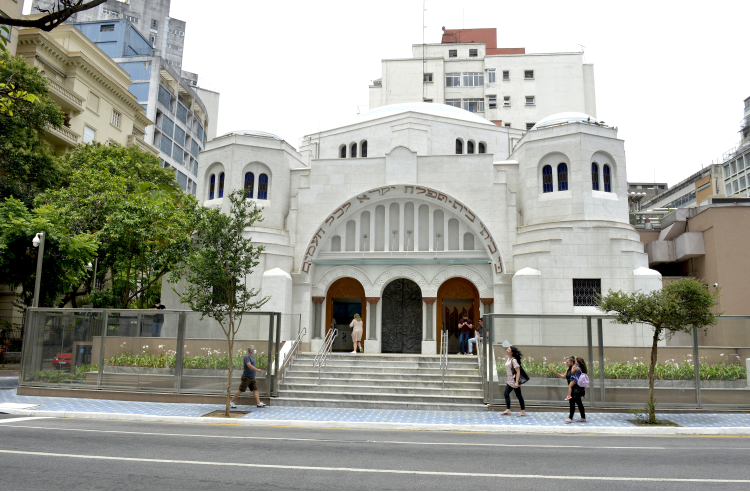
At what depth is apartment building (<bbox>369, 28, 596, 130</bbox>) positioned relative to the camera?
51.3 m

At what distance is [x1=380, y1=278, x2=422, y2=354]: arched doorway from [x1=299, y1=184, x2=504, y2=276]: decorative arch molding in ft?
12.1

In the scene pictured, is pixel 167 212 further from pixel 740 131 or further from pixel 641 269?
pixel 740 131

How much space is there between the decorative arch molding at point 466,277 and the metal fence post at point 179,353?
10765 millimetres

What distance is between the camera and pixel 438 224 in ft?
79.9

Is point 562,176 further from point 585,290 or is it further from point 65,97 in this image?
point 65,97

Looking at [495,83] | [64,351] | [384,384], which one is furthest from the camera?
[495,83]

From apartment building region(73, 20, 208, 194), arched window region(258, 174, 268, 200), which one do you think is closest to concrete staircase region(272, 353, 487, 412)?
arched window region(258, 174, 268, 200)

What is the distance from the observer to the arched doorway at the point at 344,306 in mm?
24703

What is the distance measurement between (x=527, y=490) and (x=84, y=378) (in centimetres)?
1499

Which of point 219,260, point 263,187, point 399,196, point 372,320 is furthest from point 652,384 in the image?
point 263,187

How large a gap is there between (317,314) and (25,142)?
16179mm

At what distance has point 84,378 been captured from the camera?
667 inches

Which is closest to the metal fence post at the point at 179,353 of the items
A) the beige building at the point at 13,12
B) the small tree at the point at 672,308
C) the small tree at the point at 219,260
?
the small tree at the point at 219,260

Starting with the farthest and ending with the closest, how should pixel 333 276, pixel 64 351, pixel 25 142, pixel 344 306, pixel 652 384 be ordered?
pixel 25 142
pixel 344 306
pixel 333 276
pixel 64 351
pixel 652 384
